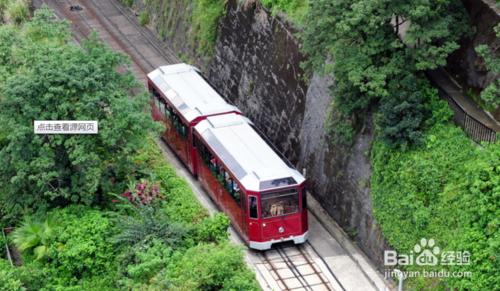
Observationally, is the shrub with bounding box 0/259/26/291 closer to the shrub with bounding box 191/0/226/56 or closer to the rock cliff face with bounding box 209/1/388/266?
the rock cliff face with bounding box 209/1/388/266

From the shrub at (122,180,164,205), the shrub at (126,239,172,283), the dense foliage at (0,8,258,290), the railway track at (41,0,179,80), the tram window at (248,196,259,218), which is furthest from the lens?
the railway track at (41,0,179,80)

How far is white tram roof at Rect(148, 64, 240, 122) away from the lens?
118 ft

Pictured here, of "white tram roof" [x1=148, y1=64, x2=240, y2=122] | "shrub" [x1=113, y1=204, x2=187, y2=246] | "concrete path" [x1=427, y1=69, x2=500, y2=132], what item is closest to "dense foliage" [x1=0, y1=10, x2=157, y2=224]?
"shrub" [x1=113, y1=204, x2=187, y2=246]

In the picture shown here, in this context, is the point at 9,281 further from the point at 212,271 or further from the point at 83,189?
the point at 212,271

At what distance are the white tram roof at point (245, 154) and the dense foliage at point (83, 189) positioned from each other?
206 centimetres

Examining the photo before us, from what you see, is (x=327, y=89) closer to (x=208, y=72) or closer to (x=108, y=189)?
(x=108, y=189)

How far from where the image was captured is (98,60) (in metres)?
31.9

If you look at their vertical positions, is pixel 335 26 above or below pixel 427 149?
above

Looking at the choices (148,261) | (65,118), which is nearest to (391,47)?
(148,261)

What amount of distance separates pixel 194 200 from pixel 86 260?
4878 millimetres

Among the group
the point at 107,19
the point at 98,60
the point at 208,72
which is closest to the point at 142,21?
the point at 107,19

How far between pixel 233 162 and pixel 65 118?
628 centimetres

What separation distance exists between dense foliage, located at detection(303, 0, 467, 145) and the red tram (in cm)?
417

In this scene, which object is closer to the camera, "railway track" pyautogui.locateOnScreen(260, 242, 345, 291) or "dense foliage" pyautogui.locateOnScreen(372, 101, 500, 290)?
"dense foliage" pyautogui.locateOnScreen(372, 101, 500, 290)
